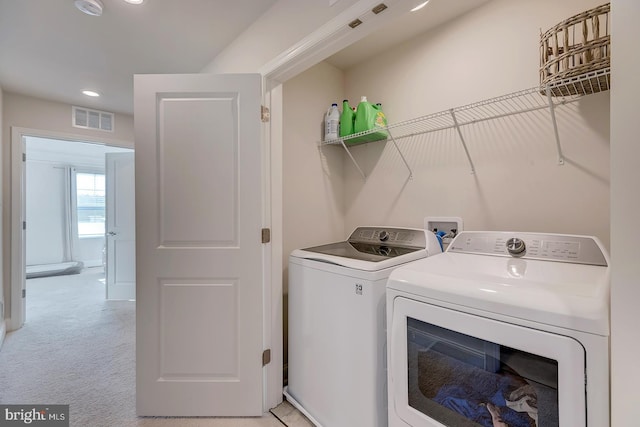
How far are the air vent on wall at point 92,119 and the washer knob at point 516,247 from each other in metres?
4.17

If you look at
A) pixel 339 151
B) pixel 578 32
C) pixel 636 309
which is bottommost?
pixel 636 309

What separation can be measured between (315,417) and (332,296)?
2.29 ft

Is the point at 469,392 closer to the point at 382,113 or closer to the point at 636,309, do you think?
A: the point at 636,309

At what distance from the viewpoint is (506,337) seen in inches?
32.7

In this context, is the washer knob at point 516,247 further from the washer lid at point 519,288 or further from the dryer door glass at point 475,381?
the dryer door glass at point 475,381

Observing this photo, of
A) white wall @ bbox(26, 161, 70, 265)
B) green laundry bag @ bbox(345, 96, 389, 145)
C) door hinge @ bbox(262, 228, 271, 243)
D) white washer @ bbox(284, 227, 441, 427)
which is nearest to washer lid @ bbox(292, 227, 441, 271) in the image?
white washer @ bbox(284, 227, 441, 427)

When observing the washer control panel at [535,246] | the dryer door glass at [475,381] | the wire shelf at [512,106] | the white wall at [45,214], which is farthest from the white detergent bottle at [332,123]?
the white wall at [45,214]

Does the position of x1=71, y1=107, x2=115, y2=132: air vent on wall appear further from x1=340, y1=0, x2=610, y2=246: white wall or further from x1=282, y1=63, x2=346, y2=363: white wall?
x1=340, y1=0, x2=610, y2=246: white wall

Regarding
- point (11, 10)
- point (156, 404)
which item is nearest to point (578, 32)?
point (156, 404)

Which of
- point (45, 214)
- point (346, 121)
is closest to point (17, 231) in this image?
point (346, 121)

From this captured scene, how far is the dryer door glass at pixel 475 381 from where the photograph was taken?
0.81 metres

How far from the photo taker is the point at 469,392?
37.9 inches

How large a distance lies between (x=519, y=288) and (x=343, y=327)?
77 cm

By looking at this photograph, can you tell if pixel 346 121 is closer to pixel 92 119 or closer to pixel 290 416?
pixel 290 416
